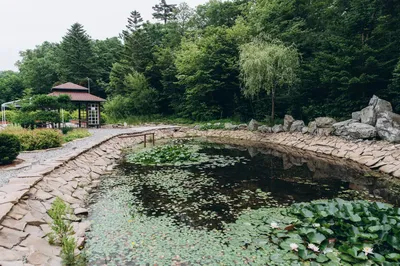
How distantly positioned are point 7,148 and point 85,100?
10.5m

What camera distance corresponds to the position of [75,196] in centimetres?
538

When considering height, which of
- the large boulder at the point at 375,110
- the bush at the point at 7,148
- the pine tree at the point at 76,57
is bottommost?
the bush at the point at 7,148

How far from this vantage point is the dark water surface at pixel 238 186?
4891 millimetres

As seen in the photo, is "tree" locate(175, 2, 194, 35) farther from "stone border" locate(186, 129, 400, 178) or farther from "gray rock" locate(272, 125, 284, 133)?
"gray rock" locate(272, 125, 284, 133)

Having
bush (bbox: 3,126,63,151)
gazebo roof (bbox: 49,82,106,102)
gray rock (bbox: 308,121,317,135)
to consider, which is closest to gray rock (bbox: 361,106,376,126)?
gray rock (bbox: 308,121,317,135)

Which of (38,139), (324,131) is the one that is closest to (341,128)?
(324,131)

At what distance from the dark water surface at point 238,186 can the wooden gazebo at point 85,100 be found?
9.66m

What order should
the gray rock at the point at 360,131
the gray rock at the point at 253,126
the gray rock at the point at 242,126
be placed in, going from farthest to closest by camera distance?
the gray rock at the point at 242,126
the gray rock at the point at 253,126
the gray rock at the point at 360,131

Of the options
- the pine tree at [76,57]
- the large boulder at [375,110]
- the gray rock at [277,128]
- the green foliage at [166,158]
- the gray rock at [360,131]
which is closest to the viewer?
the green foliage at [166,158]

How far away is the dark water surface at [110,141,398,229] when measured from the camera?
4891 millimetres

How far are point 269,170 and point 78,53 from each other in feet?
90.9

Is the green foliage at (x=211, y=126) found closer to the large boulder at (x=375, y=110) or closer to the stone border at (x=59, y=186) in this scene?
the stone border at (x=59, y=186)

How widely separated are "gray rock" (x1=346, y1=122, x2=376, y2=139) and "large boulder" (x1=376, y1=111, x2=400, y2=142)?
230 millimetres

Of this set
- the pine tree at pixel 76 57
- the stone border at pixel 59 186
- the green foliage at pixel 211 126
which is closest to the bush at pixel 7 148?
the stone border at pixel 59 186
